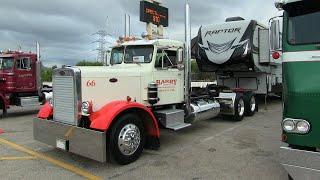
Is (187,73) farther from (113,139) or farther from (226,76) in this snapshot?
(226,76)

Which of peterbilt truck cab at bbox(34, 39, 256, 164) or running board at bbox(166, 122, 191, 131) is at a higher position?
peterbilt truck cab at bbox(34, 39, 256, 164)

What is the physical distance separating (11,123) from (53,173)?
7014 mm

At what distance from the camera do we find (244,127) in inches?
440

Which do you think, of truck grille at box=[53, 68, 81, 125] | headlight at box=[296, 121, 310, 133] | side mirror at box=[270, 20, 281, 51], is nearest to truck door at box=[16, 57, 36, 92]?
truck grille at box=[53, 68, 81, 125]

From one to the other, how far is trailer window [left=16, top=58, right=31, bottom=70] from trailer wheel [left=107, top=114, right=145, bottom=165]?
9256mm

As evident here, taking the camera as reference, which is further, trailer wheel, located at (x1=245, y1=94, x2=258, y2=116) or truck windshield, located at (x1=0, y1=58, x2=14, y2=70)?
truck windshield, located at (x1=0, y1=58, x2=14, y2=70)

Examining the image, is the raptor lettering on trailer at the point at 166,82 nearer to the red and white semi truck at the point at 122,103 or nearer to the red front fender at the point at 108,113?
the red and white semi truck at the point at 122,103

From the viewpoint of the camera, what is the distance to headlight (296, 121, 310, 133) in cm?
483

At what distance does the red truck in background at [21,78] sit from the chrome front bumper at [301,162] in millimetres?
11757

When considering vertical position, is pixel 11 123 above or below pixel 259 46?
below

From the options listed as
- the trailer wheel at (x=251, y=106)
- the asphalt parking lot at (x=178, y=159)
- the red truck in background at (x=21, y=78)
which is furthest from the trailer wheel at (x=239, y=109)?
the red truck in background at (x=21, y=78)

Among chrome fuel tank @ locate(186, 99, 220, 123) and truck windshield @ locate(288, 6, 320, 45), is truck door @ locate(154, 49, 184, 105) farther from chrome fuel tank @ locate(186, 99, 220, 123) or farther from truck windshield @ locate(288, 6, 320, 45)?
truck windshield @ locate(288, 6, 320, 45)

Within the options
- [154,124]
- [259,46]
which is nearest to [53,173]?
[154,124]

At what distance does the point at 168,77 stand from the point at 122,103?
211 cm
